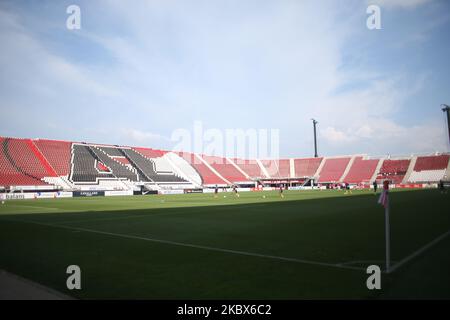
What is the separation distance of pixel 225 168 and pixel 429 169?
179 ft

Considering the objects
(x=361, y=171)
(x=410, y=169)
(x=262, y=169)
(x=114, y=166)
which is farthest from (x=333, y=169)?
(x=114, y=166)

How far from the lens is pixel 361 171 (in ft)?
307

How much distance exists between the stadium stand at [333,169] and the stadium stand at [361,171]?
242 centimetres

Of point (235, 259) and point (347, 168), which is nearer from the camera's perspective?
point (235, 259)

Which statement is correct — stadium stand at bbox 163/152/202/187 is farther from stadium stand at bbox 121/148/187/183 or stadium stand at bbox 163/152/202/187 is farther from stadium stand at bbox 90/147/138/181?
stadium stand at bbox 90/147/138/181

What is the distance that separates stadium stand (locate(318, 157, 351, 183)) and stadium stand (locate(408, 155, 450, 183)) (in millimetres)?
18321

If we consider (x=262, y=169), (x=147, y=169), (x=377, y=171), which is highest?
(x=262, y=169)

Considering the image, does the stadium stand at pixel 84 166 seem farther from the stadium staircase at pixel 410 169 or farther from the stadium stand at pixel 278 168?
the stadium staircase at pixel 410 169

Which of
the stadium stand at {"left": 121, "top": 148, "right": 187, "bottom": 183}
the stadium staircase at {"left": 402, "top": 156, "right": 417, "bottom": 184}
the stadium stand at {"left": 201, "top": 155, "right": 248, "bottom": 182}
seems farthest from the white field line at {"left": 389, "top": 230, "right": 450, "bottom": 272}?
the stadium staircase at {"left": 402, "top": 156, "right": 417, "bottom": 184}

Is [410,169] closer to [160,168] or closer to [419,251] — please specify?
[160,168]

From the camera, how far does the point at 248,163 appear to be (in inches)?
4407
